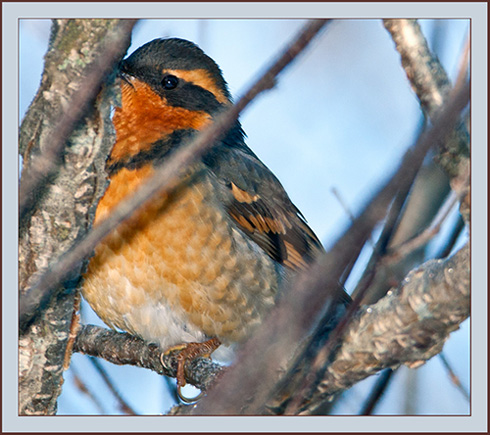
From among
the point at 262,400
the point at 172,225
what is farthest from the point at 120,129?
the point at 262,400

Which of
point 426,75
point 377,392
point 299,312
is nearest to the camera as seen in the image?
point 299,312

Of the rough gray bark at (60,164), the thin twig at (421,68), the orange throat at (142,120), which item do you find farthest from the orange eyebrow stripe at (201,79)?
the thin twig at (421,68)

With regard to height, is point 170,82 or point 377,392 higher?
point 170,82

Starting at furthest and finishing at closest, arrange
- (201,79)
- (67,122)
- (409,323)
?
(201,79) < (409,323) < (67,122)

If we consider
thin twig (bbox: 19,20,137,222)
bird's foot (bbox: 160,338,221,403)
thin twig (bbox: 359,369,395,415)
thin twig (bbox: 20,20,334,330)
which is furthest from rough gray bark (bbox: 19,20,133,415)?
thin twig (bbox: 359,369,395,415)

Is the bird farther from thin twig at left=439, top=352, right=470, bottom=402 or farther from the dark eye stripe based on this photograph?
thin twig at left=439, top=352, right=470, bottom=402

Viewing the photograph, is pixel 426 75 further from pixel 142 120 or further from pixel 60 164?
pixel 142 120

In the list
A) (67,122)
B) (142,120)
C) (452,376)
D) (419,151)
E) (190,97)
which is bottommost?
(452,376)

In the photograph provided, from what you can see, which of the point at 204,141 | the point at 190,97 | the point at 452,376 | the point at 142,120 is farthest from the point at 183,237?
the point at 204,141
